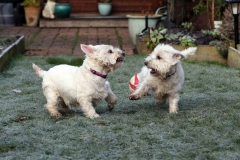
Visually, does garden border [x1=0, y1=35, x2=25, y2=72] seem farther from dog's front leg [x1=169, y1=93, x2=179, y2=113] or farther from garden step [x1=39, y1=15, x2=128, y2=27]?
garden step [x1=39, y1=15, x2=128, y2=27]

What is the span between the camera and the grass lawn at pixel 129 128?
431 cm

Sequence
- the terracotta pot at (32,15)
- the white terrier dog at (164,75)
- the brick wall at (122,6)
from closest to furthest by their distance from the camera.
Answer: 1. the white terrier dog at (164,75)
2. the terracotta pot at (32,15)
3. the brick wall at (122,6)

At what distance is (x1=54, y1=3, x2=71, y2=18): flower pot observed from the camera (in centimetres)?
1595

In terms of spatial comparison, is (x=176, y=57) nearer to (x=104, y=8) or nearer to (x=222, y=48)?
(x=222, y=48)

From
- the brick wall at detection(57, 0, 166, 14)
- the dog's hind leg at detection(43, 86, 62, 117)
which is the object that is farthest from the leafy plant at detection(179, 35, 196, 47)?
the brick wall at detection(57, 0, 166, 14)

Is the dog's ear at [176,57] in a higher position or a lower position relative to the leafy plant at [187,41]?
higher

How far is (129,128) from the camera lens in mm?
5066

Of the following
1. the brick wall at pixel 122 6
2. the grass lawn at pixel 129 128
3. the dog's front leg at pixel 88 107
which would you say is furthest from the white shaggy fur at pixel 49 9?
the dog's front leg at pixel 88 107

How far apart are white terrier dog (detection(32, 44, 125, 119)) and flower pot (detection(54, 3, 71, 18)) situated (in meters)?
10.4

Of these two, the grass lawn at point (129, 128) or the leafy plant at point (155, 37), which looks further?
the leafy plant at point (155, 37)

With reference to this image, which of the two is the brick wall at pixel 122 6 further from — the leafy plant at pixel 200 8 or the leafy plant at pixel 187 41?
the leafy plant at pixel 187 41

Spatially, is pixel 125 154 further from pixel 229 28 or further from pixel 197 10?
pixel 197 10

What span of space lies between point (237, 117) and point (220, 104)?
2.62ft

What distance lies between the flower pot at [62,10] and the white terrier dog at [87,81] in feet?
34.1
